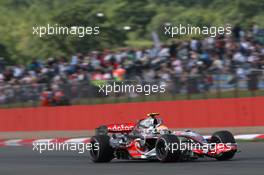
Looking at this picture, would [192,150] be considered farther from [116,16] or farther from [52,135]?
[116,16]

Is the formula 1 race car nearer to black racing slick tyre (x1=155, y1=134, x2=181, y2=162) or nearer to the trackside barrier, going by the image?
black racing slick tyre (x1=155, y1=134, x2=181, y2=162)

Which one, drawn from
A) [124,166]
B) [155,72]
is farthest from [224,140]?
[155,72]

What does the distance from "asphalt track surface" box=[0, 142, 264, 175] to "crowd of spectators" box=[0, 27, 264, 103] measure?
18.2 feet

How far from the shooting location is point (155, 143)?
1391cm

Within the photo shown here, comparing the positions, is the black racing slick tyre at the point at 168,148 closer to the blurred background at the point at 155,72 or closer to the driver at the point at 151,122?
the driver at the point at 151,122

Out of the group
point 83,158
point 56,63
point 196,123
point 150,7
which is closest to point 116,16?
point 150,7

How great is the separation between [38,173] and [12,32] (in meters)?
64.4

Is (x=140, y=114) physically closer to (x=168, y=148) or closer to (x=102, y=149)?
(x=102, y=149)

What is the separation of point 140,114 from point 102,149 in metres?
9.41

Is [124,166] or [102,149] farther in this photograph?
[102,149]

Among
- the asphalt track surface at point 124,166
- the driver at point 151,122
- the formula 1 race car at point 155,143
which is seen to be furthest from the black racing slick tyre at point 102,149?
the driver at point 151,122

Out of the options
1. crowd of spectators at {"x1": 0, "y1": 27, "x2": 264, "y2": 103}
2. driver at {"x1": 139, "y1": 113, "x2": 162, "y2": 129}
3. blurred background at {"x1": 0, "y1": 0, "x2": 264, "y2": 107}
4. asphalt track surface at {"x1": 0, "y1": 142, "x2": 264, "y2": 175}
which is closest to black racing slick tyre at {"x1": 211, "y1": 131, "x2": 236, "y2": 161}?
asphalt track surface at {"x1": 0, "y1": 142, "x2": 264, "y2": 175}

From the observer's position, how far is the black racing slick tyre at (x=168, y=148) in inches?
508

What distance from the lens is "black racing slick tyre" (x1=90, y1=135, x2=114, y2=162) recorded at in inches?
577
